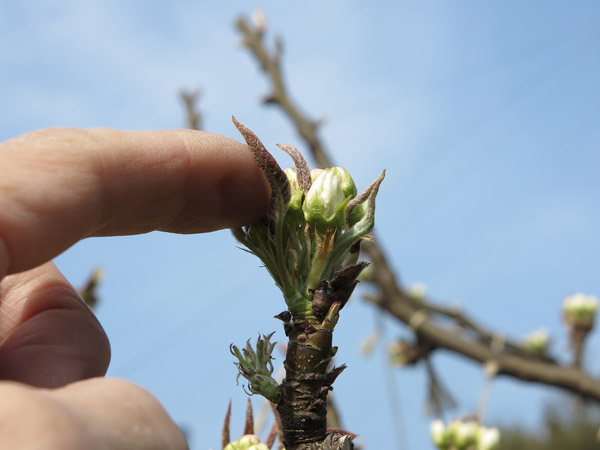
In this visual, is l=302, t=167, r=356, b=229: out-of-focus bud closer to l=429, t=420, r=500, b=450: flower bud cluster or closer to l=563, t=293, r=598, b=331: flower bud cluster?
l=429, t=420, r=500, b=450: flower bud cluster

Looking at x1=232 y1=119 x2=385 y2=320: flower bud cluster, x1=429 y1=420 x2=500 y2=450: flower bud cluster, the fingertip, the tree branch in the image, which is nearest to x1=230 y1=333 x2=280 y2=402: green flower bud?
x1=232 y1=119 x2=385 y2=320: flower bud cluster

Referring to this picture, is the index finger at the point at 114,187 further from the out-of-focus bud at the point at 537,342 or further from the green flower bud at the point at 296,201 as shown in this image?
the out-of-focus bud at the point at 537,342

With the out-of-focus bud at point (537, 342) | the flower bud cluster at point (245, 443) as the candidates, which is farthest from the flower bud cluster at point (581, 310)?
the flower bud cluster at point (245, 443)

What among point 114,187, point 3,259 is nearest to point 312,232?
point 114,187

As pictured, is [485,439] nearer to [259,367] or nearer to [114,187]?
[259,367]

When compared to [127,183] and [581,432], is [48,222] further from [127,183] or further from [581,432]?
[581,432]
